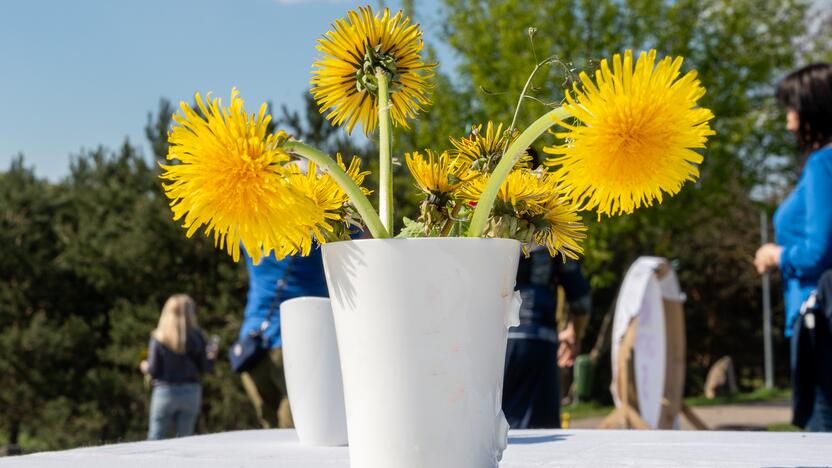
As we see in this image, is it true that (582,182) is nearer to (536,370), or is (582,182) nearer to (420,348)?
(420,348)

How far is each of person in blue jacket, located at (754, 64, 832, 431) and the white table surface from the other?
1160 millimetres

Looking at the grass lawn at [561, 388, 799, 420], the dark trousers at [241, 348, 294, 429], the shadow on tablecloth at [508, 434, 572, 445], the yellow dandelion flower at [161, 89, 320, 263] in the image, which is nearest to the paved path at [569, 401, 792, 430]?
the grass lawn at [561, 388, 799, 420]

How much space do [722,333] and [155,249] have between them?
1562 cm

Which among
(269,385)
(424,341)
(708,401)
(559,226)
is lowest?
(708,401)

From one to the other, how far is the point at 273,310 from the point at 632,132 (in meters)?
2.71

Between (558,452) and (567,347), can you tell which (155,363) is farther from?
(558,452)

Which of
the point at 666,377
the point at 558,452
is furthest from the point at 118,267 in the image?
the point at 558,452

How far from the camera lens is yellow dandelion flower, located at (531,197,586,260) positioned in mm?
1169

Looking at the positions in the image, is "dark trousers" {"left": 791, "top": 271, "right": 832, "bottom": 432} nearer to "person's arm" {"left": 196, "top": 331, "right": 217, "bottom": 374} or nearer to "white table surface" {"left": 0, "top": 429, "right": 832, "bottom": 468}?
"white table surface" {"left": 0, "top": 429, "right": 832, "bottom": 468}

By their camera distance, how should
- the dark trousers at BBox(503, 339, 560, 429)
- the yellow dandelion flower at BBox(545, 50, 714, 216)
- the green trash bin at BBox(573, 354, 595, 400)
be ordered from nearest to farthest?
the yellow dandelion flower at BBox(545, 50, 714, 216) → the dark trousers at BBox(503, 339, 560, 429) → the green trash bin at BBox(573, 354, 595, 400)

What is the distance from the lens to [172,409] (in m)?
7.38

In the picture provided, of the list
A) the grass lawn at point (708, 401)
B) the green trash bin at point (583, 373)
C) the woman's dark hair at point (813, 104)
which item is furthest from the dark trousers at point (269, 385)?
the grass lawn at point (708, 401)

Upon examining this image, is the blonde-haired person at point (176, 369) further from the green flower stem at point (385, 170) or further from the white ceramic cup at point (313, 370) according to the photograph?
the green flower stem at point (385, 170)

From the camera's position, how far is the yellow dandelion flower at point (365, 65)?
1167 mm
